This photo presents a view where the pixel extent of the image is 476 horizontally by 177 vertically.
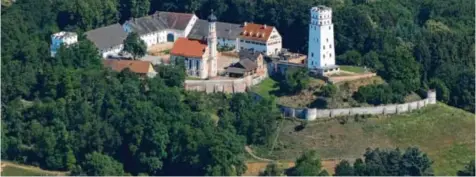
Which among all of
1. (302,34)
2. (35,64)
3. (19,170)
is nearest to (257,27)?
(302,34)

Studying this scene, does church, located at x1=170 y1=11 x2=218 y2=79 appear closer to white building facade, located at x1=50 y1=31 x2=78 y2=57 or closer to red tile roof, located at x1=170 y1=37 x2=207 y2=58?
red tile roof, located at x1=170 y1=37 x2=207 y2=58

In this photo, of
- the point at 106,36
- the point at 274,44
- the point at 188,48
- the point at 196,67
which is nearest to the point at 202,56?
the point at 196,67

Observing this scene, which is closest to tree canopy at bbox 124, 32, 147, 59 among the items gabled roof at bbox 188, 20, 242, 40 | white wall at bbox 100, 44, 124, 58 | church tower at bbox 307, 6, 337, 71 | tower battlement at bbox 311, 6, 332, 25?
white wall at bbox 100, 44, 124, 58

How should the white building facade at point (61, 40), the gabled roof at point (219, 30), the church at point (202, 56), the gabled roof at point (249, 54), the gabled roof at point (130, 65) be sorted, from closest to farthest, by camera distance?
the gabled roof at point (130, 65) → the church at point (202, 56) → the gabled roof at point (249, 54) → the white building facade at point (61, 40) → the gabled roof at point (219, 30)

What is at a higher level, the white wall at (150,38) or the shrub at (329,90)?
the white wall at (150,38)

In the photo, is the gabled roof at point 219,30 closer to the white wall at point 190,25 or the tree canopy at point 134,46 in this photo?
the white wall at point 190,25

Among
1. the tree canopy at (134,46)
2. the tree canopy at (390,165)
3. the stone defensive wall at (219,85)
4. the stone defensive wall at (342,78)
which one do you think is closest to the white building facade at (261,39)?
the tree canopy at (134,46)

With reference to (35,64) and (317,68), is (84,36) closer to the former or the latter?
(35,64)
